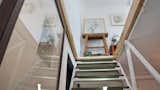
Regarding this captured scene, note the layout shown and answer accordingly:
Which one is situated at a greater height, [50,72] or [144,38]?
[144,38]

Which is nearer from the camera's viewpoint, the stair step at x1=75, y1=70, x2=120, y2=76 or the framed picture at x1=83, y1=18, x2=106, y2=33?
the stair step at x1=75, y1=70, x2=120, y2=76

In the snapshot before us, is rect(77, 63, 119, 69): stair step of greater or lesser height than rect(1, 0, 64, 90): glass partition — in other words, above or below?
above

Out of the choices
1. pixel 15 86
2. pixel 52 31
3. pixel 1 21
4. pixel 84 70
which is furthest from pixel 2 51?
pixel 84 70

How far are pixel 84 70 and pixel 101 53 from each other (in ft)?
7.50

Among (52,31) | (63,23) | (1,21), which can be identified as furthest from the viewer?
(63,23)

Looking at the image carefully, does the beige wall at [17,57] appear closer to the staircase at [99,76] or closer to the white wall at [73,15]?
the staircase at [99,76]

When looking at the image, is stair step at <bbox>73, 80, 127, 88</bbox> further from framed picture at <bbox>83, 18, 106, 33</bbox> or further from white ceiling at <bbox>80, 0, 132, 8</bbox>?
white ceiling at <bbox>80, 0, 132, 8</bbox>

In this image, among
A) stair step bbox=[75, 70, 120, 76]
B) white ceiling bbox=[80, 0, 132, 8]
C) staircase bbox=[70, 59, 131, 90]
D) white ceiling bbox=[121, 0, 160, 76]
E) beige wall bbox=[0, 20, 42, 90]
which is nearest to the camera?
beige wall bbox=[0, 20, 42, 90]

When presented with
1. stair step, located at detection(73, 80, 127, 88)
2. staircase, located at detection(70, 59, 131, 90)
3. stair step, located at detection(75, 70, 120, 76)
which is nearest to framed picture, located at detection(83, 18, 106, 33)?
staircase, located at detection(70, 59, 131, 90)

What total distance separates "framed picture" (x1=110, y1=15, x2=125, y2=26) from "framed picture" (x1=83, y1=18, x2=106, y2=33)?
0.32m

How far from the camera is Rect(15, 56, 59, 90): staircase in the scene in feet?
4.42

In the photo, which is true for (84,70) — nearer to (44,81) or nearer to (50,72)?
(50,72)

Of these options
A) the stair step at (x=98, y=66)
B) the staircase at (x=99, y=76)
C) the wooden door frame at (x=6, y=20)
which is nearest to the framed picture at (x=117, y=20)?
the staircase at (x=99, y=76)

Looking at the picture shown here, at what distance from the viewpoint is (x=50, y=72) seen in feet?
6.44
